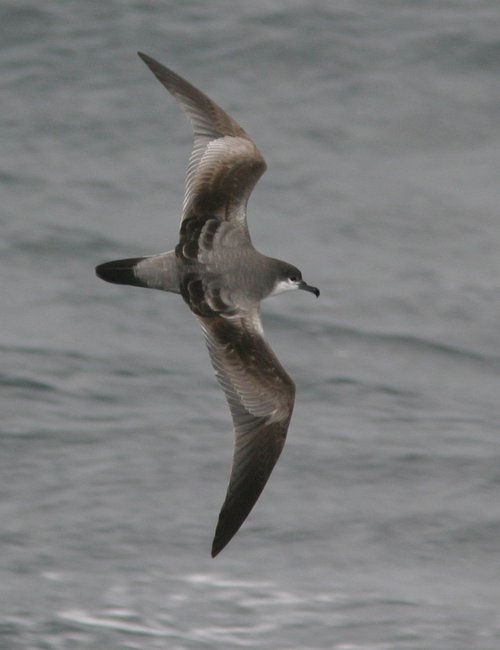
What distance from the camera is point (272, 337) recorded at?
11.1m

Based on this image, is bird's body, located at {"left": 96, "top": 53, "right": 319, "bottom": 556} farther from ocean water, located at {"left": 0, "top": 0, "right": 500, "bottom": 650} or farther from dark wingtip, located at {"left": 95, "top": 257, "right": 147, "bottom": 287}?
ocean water, located at {"left": 0, "top": 0, "right": 500, "bottom": 650}

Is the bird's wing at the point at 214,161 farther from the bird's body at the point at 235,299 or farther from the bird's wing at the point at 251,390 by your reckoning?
the bird's wing at the point at 251,390

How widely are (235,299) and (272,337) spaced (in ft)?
10.3

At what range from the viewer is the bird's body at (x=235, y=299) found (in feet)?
25.7

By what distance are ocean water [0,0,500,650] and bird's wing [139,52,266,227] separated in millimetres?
2070

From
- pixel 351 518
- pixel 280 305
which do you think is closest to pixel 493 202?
pixel 280 305

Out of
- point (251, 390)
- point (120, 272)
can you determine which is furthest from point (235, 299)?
point (120, 272)

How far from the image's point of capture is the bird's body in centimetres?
783

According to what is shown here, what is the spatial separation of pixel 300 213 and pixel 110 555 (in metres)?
4.07

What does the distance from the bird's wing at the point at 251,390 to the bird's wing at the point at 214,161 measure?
0.57m

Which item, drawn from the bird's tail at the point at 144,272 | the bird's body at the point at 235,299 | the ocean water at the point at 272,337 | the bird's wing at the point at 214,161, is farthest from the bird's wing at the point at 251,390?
the ocean water at the point at 272,337

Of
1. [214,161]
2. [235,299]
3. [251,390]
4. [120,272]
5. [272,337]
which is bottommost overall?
[272,337]

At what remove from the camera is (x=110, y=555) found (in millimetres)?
8938

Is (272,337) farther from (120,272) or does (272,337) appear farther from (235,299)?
(120,272)
